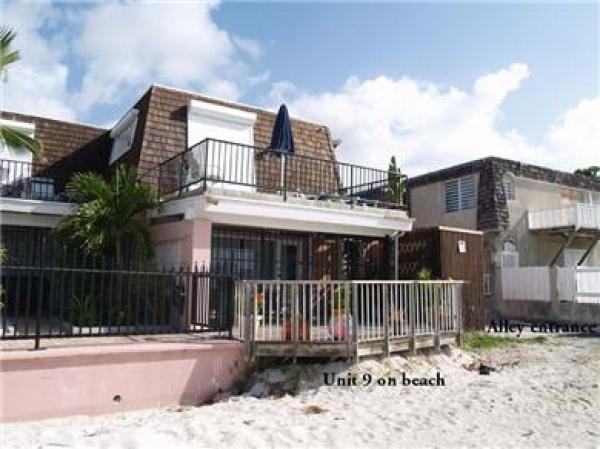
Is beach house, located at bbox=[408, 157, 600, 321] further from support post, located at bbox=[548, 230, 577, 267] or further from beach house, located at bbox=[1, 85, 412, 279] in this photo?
beach house, located at bbox=[1, 85, 412, 279]

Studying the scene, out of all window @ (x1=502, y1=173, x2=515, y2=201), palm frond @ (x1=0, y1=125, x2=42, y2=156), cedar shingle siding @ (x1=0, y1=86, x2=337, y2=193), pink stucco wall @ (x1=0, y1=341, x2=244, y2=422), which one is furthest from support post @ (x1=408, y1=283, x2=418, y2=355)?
window @ (x1=502, y1=173, x2=515, y2=201)

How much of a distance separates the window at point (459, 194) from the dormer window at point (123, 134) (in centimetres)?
1437

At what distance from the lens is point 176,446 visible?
6262 mm

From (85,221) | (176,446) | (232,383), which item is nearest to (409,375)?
(232,383)

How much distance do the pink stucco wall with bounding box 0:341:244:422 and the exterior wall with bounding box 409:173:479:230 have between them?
1614 cm

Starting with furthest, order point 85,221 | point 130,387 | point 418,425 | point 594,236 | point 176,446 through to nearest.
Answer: point 594,236 < point 85,221 < point 130,387 < point 418,425 < point 176,446

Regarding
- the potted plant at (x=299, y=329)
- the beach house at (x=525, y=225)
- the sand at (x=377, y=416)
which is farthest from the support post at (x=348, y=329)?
the beach house at (x=525, y=225)

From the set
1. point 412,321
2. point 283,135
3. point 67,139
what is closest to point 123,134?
point 67,139

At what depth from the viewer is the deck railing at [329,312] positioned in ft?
30.0

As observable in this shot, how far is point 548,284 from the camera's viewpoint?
64.5 feet

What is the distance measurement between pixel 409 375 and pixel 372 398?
140 cm

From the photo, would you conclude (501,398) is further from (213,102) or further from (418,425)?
(213,102)

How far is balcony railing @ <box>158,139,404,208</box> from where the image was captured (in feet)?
42.7

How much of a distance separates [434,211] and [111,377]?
19.2m
